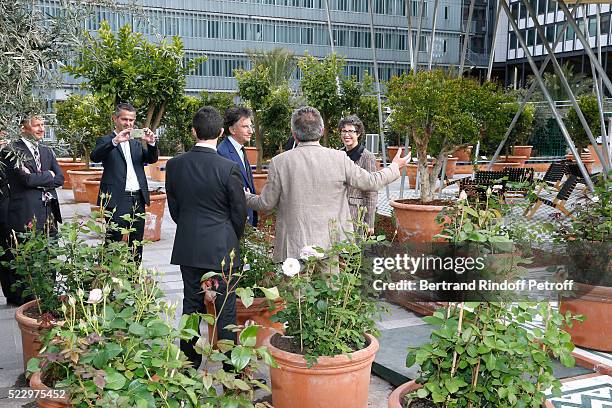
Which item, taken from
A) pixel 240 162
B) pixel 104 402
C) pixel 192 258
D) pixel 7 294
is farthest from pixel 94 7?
pixel 7 294

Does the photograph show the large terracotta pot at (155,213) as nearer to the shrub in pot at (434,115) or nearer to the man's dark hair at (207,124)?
the shrub in pot at (434,115)

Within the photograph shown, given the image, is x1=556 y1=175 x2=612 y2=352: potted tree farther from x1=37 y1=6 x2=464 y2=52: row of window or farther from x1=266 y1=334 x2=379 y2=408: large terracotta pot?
x1=37 y1=6 x2=464 y2=52: row of window

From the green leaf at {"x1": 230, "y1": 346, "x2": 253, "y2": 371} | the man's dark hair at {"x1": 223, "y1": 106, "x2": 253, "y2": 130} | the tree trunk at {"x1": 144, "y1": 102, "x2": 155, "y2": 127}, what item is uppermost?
the tree trunk at {"x1": 144, "y1": 102, "x2": 155, "y2": 127}

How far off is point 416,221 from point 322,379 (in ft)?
12.1

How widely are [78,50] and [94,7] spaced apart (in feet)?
0.75

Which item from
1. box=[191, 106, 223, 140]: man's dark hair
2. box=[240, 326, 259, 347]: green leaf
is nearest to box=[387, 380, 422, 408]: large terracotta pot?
box=[240, 326, 259, 347]: green leaf

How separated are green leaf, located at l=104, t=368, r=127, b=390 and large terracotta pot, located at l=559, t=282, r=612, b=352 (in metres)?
3.15

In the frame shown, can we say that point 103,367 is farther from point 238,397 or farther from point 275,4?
point 275,4

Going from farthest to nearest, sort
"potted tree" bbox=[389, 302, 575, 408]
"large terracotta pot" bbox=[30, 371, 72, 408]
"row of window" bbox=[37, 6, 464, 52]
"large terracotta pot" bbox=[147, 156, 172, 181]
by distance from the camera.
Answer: "row of window" bbox=[37, 6, 464, 52]
"large terracotta pot" bbox=[147, 156, 172, 181]
"large terracotta pot" bbox=[30, 371, 72, 408]
"potted tree" bbox=[389, 302, 575, 408]

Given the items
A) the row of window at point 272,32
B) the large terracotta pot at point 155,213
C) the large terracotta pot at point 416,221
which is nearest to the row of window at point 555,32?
the row of window at point 272,32

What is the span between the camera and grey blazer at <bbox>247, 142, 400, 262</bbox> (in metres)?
3.68

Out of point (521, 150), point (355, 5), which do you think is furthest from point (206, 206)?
point (355, 5)

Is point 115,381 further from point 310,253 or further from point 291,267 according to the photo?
point 310,253

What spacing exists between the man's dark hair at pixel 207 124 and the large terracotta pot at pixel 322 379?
123 centimetres
